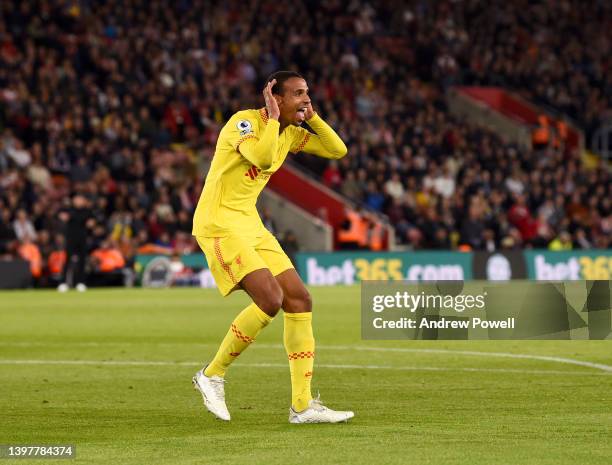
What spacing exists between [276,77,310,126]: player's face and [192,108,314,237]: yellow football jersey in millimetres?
166

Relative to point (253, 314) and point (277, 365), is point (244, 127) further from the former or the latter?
point (277, 365)

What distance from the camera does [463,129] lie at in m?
39.2

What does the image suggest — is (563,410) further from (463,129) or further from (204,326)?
(463,129)

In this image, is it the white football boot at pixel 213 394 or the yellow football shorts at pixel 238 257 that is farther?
the yellow football shorts at pixel 238 257

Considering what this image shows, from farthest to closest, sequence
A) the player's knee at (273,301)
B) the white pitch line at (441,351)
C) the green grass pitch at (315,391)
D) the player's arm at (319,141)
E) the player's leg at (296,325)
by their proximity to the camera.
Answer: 1. the white pitch line at (441,351)
2. the player's arm at (319,141)
3. the player's leg at (296,325)
4. the player's knee at (273,301)
5. the green grass pitch at (315,391)

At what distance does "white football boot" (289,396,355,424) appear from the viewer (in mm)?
8508

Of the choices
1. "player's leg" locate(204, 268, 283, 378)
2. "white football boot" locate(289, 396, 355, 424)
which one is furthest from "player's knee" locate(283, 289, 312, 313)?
"white football boot" locate(289, 396, 355, 424)

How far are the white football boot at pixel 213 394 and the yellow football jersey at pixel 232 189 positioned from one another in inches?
37.1

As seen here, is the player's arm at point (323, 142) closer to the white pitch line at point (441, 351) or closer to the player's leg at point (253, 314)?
the player's leg at point (253, 314)

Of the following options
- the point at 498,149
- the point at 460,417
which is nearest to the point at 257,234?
the point at 460,417

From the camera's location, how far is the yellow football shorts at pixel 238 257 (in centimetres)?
883

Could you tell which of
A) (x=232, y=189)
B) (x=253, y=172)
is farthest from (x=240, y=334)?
(x=253, y=172)

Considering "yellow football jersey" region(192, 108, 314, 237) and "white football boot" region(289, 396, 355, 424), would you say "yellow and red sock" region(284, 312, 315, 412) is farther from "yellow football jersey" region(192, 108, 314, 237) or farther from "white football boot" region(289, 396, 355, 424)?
"yellow football jersey" region(192, 108, 314, 237)

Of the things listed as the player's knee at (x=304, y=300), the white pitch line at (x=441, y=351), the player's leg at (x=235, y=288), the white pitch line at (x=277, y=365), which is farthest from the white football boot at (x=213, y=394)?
the white pitch line at (x=441, y=351)
